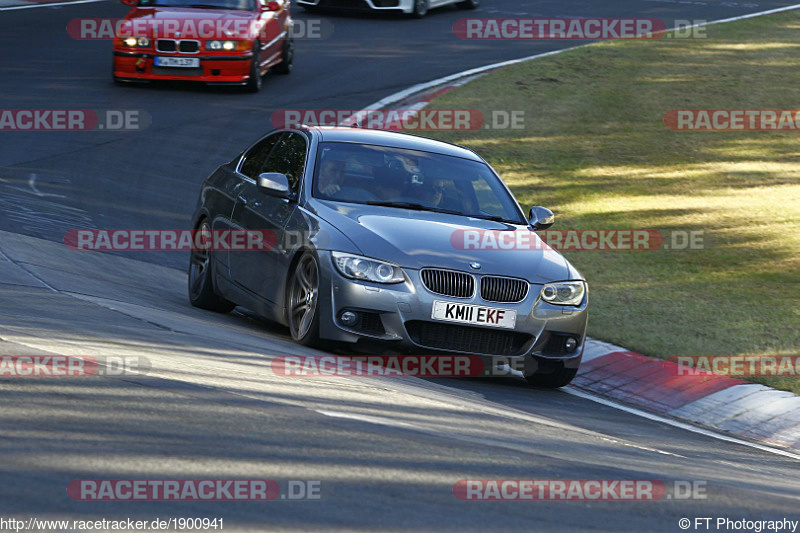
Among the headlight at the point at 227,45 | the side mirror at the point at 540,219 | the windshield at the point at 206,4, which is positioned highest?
the windshield at the point at 206,4

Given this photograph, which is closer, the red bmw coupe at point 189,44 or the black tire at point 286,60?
the red bmw coupe at point 189,44

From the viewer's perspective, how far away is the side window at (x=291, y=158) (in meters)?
9.26

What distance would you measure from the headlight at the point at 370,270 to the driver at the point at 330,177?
1.06 meters

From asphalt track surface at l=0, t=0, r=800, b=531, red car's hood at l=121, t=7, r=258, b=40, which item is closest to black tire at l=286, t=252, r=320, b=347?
asphalt track surface at l=0, t=0, r=800, b=531

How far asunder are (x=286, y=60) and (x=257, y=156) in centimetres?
1112

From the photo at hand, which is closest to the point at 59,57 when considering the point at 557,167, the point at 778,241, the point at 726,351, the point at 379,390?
the point at 557,167

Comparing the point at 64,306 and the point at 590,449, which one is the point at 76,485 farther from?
the point at 64,306

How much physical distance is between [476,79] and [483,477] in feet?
51.9

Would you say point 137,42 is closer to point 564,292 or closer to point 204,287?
point 204,287

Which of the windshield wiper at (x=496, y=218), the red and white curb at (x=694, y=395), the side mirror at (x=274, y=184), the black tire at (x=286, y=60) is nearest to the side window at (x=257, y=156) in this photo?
the side mirror at (x=274, y=184)

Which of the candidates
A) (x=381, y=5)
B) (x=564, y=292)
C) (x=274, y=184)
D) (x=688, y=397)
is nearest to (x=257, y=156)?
(x=274, y=184)

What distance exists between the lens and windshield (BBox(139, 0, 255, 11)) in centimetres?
1940

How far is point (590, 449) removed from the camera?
6359mm

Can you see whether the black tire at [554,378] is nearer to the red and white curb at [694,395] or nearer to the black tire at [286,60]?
the red and white curb at [694,395]
